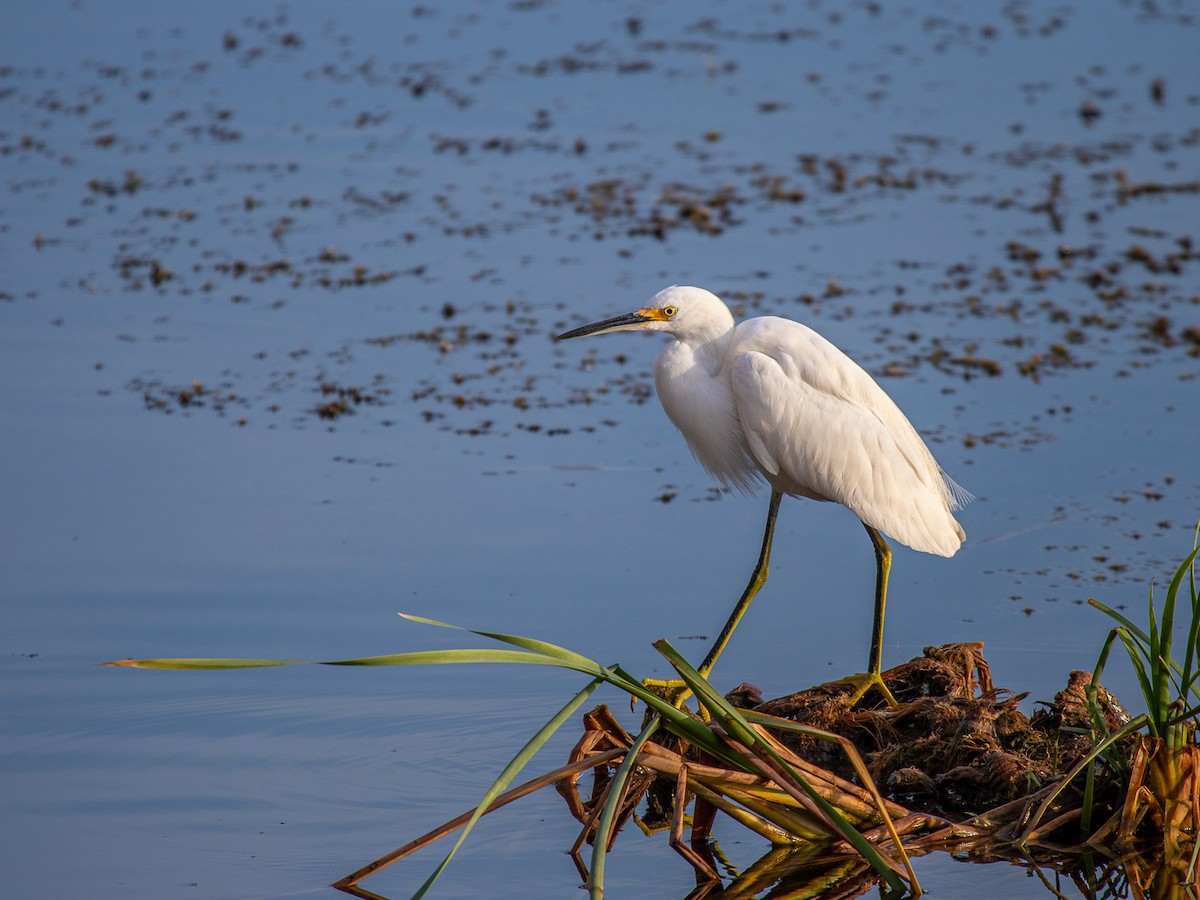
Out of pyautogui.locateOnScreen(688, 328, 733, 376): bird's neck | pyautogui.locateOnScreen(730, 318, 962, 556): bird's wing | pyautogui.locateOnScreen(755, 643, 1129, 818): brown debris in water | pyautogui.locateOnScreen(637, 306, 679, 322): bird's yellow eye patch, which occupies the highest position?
pyautogui.locateOnScreen(637, 306, 679, 322): bird's yellow eye patch

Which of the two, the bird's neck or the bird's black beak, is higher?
the bird's black beak

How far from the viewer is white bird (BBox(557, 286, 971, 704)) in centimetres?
556

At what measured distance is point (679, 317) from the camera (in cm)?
563

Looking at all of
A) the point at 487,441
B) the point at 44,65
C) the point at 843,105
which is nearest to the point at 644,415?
the point at 487,441

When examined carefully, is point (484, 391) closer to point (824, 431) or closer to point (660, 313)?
point (660, 313)

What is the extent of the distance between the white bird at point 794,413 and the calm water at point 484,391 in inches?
28.7

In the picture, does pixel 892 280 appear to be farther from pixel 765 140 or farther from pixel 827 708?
pixel 827 708

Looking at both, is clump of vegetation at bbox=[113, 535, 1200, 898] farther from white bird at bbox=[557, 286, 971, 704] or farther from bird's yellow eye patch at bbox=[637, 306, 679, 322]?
bird's yellow eye patch at bbox=[637, 306, 679, 322]

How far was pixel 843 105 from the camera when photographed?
1457 centimetres

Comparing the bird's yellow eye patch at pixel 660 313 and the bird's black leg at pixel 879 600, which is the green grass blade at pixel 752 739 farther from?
the bird's yellow eye patch at pixel 660 313

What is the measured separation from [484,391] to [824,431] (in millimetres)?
3557

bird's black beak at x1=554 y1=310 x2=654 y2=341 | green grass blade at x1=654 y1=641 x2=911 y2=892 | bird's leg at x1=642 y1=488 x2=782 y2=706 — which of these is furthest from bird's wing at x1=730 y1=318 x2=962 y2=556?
green grass blade at x1=654 y1=641 x2=911 y2=892

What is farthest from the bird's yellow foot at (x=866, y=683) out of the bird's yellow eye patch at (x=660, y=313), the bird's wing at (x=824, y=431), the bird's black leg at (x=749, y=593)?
the bird's yellow eye patch at (x=660, y=313)

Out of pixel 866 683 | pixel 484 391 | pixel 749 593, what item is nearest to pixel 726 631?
pixel 749 593
